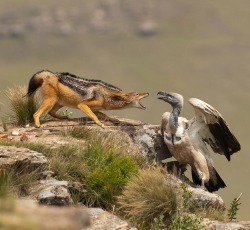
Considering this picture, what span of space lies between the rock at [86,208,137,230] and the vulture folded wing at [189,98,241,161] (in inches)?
184

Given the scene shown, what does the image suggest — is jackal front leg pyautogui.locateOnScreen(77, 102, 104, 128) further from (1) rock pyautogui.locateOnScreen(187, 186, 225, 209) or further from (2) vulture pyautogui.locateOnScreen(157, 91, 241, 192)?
(1) rock pyautogui.locateOnScreen(187, 186, 225, 209)

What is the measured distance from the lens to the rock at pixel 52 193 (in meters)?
15.5

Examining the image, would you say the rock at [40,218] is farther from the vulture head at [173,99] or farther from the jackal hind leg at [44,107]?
the jackal hind leg at [44,107]

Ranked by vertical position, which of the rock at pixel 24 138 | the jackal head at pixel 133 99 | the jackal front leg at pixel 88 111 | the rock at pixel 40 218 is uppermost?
the jackal head at pixel 133 99

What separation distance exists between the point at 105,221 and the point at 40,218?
9073mm

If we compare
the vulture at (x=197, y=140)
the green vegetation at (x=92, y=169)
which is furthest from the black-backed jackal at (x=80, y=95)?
the green vegetation at (x=92, y=169)

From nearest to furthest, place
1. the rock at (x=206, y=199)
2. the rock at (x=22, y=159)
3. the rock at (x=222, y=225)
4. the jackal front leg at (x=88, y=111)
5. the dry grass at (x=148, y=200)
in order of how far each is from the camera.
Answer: the rock at (x=22, y=159) → the rock at (x=222, y=225) → the dry grass at (x=148, y=200) → the rock at (x=206, y=199) → the jackal front leg at (x=88, y=111)

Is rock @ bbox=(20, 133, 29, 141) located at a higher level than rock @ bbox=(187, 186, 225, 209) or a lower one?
higher

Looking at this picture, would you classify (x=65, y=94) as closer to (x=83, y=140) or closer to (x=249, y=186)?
(x=83, y=140)

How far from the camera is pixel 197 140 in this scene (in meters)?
20.7

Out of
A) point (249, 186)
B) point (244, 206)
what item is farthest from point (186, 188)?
point (249, 186)

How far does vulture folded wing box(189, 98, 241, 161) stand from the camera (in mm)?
20094

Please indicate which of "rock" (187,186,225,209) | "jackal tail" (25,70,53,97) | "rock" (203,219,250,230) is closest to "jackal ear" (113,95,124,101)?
"jackal tail" (25,70,53,97)

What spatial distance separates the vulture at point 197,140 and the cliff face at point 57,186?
2.00 ft
